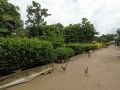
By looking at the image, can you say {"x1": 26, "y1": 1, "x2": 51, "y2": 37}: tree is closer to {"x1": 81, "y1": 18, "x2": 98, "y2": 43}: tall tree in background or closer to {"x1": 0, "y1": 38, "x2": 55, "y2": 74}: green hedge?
{"x1": 81, "y1": 18, "x2": 98, "y2": 43}: tall tree in background

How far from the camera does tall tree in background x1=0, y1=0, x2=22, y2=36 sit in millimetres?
20547

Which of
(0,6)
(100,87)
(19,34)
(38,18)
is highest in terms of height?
(38,18)

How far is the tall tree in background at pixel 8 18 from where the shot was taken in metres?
20.5

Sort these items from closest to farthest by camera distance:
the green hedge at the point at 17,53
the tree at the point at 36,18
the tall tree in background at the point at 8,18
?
the green hedge at the point at 17,53, the tall tree in background at the point at 8,18, the tree at the point at 36,18

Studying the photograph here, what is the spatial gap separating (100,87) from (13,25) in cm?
1650

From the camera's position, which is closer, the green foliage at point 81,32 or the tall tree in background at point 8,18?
the tall tree in background at point 8,18

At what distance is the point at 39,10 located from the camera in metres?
53.5

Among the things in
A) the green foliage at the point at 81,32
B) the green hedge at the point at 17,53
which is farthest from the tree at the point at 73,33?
the green hedge at the point at 17,53

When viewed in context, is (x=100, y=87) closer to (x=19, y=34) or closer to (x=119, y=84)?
(x=119, y=84)

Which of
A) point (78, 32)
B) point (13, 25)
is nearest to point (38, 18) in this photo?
point (78, 32)

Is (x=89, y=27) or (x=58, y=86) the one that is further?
(x=89, y=27)

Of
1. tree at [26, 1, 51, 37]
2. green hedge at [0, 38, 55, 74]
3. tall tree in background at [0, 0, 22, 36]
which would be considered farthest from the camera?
tree at [26, 1, 51, 37]

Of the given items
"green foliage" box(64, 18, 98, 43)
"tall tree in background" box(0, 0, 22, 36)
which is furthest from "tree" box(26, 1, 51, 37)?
"tall tree in background" box(0, 0, 22, 36)

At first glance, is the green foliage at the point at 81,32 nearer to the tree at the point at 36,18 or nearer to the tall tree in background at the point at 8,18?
the tree at the point at 36,18
